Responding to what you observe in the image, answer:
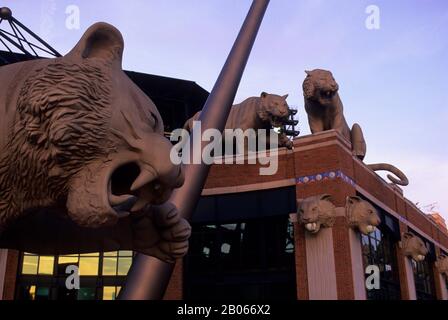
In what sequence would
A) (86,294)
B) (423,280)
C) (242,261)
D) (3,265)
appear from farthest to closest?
(423,280) < (86,294) < (3,265) < (242,261)

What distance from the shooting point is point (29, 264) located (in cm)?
1578

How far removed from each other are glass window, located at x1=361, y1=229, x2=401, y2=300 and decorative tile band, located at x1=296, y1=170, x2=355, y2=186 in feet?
6.31

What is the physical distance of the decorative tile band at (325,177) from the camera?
44.7 ft

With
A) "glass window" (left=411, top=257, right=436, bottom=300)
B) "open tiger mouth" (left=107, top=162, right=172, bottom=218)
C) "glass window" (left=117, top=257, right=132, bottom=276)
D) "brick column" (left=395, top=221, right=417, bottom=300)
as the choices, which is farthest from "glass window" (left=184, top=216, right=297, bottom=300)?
"open tiger mouth" (left=107, top=162, right=172, bottom=218)

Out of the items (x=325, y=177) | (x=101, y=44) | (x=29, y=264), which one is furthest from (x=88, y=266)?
(x=101, y=44)

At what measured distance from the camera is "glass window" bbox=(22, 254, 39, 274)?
1565 centimetres

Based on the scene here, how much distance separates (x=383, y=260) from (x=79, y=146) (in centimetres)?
1553

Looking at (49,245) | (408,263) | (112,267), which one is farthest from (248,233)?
(49,245)

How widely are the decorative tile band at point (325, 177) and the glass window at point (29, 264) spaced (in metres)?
9.01

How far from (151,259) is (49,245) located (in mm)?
802

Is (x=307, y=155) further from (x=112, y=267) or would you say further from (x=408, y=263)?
(x=112, y=267)

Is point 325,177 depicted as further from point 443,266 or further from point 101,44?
point 101,44

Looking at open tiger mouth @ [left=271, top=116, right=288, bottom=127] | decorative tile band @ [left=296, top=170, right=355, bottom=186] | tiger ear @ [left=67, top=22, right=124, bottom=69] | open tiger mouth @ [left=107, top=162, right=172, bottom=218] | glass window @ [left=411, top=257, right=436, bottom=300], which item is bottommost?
open tiger mouth @ [left=107, top=162, right=172, bottom=218]

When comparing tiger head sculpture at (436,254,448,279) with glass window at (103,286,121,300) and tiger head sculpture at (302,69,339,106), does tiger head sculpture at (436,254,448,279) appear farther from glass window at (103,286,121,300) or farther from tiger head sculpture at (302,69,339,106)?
glass window at (103,286,121,300)
